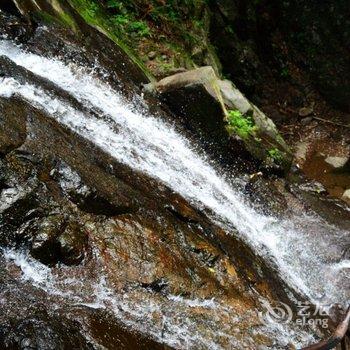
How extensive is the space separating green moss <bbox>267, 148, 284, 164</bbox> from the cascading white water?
1187 mm

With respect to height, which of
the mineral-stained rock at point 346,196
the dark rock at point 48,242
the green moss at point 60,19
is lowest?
the dark rock at point 48,242

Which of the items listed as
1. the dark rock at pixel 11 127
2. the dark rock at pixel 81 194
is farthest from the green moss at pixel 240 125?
the dark rock at pixel 11 127

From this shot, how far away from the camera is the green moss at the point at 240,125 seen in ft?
23.2

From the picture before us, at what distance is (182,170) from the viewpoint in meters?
6.05

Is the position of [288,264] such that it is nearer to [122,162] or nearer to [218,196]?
[218,196]

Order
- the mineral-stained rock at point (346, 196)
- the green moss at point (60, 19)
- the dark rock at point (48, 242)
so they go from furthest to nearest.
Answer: the mineral-stained rock at point (346, 196) < the green moss at point (60, 19) < the dark rock at point (48, 242)

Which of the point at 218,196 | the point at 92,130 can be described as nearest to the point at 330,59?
the point at 218,196

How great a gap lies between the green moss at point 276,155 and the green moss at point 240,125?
1.44 ft

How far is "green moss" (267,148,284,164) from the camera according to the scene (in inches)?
291

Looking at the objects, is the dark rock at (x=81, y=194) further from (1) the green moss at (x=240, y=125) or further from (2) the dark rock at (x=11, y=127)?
(1) the green moss at (x=240, y=125)

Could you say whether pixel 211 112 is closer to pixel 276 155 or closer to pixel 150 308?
pixel 276 155

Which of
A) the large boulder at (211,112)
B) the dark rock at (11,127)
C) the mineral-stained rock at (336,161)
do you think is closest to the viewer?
the dark rock at (11,127)

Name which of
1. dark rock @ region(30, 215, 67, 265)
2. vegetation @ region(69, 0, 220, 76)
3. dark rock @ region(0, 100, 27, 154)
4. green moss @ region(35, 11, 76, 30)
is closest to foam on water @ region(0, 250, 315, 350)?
dark rock @ region(30, 215, 67, 265)

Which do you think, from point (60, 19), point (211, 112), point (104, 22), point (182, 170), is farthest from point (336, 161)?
point (60, 19)
